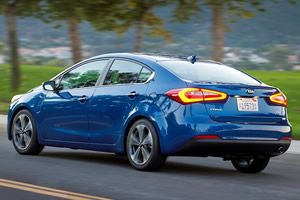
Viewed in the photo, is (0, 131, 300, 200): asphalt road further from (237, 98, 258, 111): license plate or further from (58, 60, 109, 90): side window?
(58, 60, 109, 90): side window

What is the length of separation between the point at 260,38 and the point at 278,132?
224 ft

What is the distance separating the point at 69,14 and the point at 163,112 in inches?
648

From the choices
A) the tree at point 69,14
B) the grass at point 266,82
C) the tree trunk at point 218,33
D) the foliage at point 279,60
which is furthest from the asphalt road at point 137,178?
the foliage at point 279,60

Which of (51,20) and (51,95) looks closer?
(51,95)

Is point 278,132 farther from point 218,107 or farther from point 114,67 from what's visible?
point 114,67

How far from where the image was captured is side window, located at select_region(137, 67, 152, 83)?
9.98 metres

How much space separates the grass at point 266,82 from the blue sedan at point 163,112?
5550 mm

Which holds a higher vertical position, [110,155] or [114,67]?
[114,67]

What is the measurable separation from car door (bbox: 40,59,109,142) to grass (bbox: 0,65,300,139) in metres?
5.61

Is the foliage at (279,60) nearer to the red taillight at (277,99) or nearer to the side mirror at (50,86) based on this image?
the side mirror at (50,86)

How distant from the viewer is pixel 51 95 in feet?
36.9

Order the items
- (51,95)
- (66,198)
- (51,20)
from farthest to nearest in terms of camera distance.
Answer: (51,20) → (51,95) → (66,198)

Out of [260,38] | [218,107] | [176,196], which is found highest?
[218,107]

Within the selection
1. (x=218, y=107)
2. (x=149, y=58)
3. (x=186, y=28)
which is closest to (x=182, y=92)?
(x=218, y=107)
